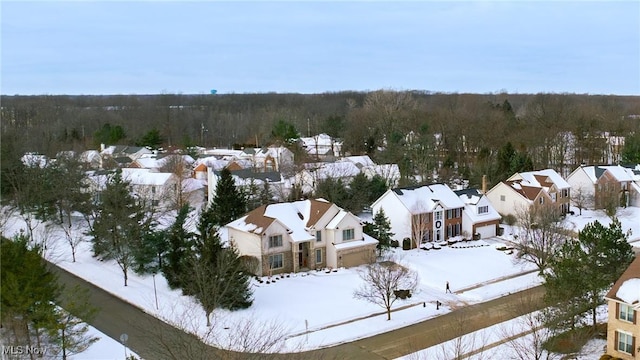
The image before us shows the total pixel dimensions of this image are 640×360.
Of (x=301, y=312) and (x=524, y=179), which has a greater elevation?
(x=524, y=179)

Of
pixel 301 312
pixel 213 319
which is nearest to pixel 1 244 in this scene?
pixel 213 319

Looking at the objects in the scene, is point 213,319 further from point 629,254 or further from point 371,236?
point 629,254

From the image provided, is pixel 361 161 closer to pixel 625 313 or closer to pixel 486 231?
pixel 486 231

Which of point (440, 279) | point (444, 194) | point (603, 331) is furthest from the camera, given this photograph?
point (444, 194)

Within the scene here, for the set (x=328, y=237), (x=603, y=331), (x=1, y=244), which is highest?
(x=1, y=244)

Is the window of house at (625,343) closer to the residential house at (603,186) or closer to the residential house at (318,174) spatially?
the residential house at (318,174)

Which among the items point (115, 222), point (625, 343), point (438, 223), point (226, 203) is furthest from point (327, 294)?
point (438, 223)

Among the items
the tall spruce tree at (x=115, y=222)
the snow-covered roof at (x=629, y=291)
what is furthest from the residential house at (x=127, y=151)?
the snow-covered roof at (x=629, y=291)
